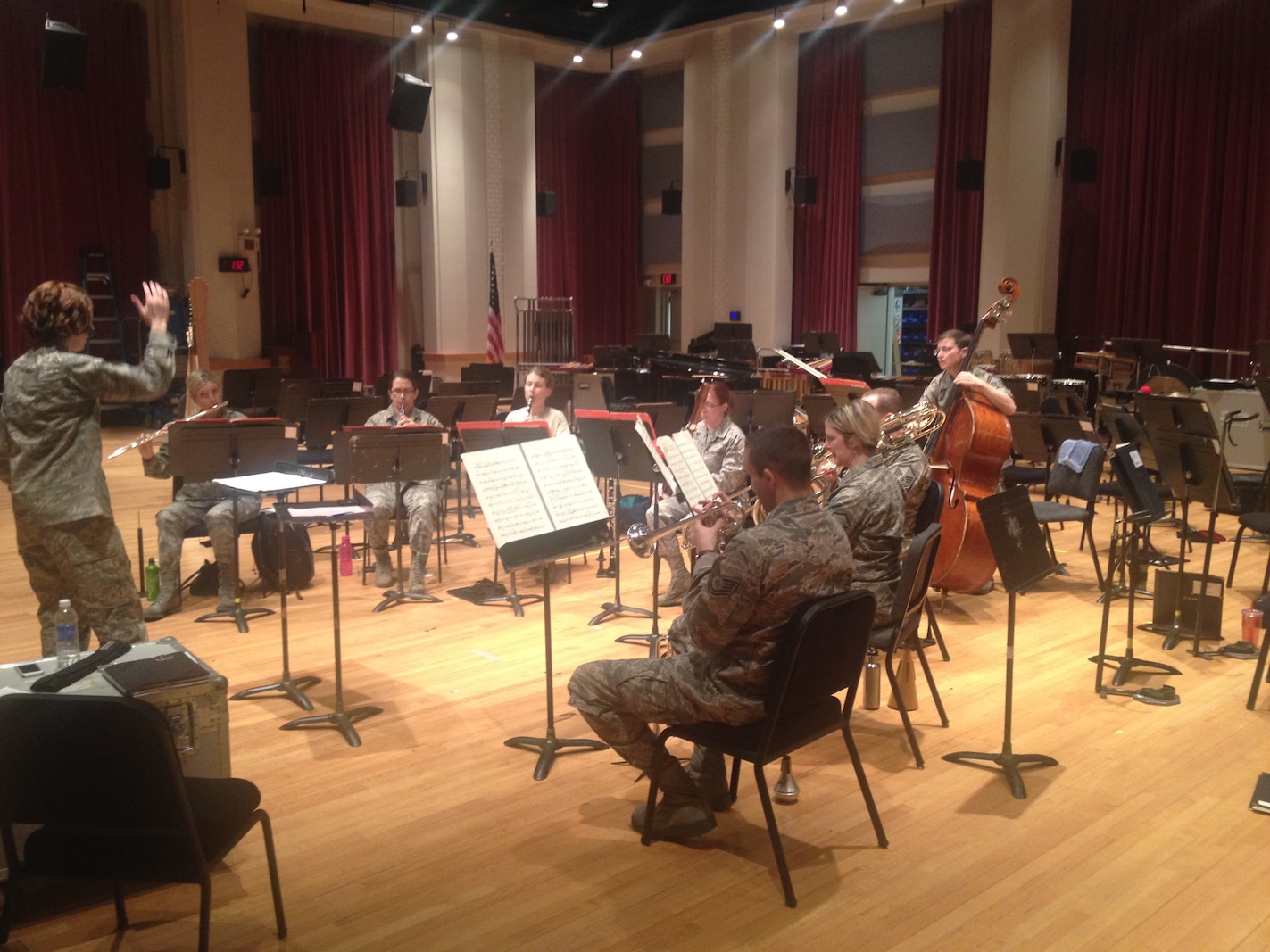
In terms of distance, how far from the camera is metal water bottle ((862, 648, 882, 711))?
450cm

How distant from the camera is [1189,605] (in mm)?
5590

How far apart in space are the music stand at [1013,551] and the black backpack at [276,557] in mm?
4293

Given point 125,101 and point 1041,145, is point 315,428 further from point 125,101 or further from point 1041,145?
point 1041,145

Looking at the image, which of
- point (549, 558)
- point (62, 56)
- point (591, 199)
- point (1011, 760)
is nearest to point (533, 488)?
point (549, 558)

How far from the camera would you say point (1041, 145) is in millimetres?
13086

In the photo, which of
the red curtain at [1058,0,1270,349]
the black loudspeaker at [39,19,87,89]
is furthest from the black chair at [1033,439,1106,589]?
the black loudspeaker at [39,19,87,89]

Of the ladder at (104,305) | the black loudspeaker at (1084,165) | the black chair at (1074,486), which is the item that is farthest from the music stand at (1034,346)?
the ladder at (104,305)

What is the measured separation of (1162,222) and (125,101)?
12.5 metres

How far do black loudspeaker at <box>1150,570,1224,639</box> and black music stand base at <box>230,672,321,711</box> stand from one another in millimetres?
4256

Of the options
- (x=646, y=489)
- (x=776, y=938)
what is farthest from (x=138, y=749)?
(x=646, y=489)

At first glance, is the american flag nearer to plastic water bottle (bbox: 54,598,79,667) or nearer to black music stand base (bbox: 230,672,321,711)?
black music stand base (bbox: 230,672,321,711)

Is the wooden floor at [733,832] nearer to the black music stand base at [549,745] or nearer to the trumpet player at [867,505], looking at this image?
the black music stand base at [549,745]

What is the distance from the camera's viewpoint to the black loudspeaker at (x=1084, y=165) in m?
13.0

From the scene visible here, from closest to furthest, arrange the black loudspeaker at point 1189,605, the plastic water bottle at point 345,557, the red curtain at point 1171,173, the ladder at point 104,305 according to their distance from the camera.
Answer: the black loudspeaker at point 1189,605, the plastic water bottle at point 345,557, the red curtain at point 1171,173, the ladder at point 104,305
